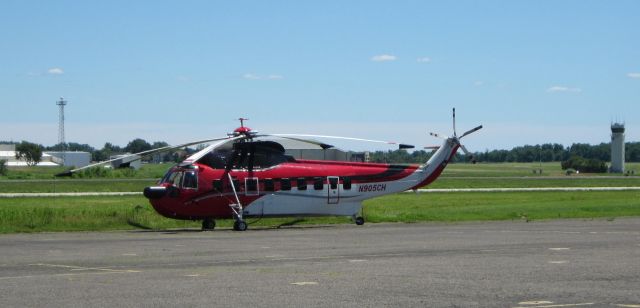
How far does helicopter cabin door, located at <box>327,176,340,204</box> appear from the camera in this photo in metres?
35.6

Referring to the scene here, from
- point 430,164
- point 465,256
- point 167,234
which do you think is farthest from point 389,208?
point 465,256

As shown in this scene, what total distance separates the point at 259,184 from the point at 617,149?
142m

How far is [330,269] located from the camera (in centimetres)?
1828

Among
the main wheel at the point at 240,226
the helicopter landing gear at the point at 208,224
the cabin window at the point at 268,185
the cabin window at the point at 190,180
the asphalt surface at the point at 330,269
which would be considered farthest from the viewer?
the helicopter landing gear at the point at 208,224

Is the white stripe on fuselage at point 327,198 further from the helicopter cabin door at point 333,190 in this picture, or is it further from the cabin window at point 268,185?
the cabin window at point 268,185

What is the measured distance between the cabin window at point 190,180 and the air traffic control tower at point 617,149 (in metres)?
137

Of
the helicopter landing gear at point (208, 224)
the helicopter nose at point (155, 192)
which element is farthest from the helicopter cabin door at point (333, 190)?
the helicopter nose at point (155, 192)

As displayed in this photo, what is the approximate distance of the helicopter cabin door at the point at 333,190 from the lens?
35.6 metres

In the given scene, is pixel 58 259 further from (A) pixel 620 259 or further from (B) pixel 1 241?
(A) pixel 620 259

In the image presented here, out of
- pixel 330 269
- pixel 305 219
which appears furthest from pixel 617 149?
pixel 330 269

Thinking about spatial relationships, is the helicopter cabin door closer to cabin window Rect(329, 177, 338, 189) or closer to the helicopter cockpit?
cabin window Rect(329, 177, 338, 189)

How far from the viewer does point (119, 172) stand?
103 m

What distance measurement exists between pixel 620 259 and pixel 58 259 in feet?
37.7

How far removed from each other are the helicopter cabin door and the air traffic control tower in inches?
5237
